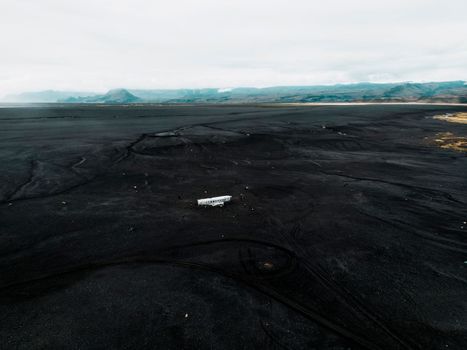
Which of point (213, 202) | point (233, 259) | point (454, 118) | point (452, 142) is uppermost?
point (213, 202)

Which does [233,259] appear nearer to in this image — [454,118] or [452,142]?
[452,142]

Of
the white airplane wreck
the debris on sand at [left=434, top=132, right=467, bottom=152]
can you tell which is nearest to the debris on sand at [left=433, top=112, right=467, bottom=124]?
the debris on sand at [left=434, top=132, right=467, bottom=152]

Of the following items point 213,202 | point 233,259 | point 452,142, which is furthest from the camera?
point 452,142

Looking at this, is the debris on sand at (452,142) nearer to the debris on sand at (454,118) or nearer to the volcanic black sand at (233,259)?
the volcanic black sand at (233,259)

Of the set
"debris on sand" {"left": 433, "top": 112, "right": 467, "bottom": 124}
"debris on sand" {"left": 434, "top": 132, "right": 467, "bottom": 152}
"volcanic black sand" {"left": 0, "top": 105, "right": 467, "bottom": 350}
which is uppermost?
"volcanic black sand" {"left": 0, "top": 105, "right": 467, "bottom": 350}

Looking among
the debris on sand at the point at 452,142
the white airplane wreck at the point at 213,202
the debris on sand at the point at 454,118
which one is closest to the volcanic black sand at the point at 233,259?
the white airplane wreck at the point at 213,202

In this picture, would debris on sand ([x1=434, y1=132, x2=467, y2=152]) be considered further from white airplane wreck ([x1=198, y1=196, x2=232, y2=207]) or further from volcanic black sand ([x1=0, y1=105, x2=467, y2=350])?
white airplane wreck ([x1=198, y1=196, x2=232, y2=207])

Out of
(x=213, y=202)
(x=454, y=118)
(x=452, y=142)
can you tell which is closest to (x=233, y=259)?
(x=213, y=202)

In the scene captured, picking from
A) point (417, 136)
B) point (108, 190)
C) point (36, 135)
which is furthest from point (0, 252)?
point (417, 136)
